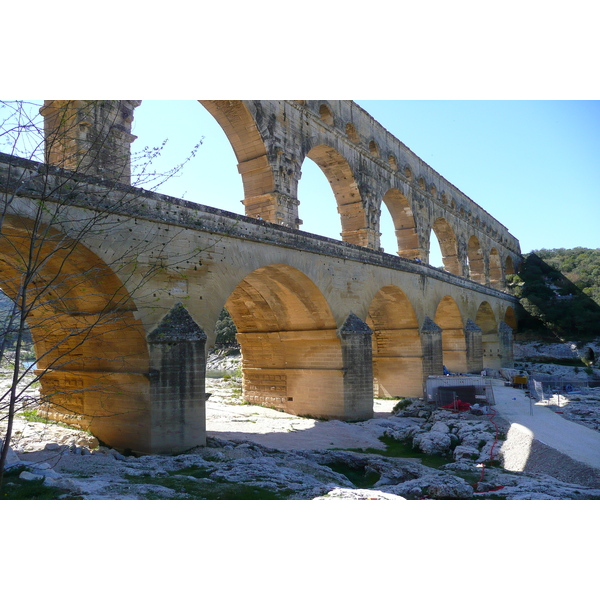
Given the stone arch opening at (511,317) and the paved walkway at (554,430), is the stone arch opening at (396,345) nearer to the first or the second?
the paved walkway at (554,430)

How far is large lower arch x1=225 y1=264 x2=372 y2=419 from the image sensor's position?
13227 mm

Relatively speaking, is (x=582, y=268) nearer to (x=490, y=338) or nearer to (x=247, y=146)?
(x=490, y=338)

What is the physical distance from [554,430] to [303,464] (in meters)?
6.55

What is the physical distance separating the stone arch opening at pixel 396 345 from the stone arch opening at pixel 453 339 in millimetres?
6143

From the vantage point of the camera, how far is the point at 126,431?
8.98m

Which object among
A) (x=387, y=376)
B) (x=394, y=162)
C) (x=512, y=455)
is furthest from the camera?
(x=394, y=162)

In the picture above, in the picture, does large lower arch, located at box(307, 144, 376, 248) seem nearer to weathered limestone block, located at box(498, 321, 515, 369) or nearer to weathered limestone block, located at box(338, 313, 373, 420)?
weathered limestone block, located at box(338, 313, 373, 420)

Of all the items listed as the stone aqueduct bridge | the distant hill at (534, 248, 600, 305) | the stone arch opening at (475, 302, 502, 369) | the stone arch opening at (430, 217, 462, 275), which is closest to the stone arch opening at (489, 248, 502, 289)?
the distant hill at (534, 248, 600, 305)

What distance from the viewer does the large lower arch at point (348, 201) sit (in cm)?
1769

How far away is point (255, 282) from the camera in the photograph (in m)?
13.0

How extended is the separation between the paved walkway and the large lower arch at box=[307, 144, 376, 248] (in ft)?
23.5

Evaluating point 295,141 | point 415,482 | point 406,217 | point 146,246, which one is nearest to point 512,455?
point 415,482
